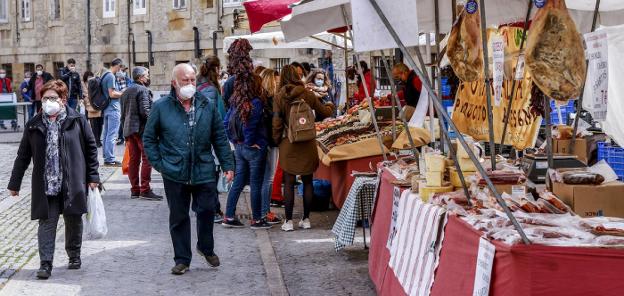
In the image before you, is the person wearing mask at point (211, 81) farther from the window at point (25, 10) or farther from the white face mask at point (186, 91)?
the window at point (25, 10)

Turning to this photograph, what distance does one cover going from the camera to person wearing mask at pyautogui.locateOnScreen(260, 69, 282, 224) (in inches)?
440

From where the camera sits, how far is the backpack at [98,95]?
1881 cm

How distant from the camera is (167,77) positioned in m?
37.8

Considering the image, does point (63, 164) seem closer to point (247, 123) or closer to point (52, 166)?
point (52, 166)

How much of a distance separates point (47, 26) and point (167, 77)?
27.0ft

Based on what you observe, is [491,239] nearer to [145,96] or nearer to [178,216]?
[178,216]

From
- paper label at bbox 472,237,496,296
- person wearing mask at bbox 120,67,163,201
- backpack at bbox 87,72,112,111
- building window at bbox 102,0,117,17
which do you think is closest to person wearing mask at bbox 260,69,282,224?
→ person wearing mask at bbox 120,67,163,201

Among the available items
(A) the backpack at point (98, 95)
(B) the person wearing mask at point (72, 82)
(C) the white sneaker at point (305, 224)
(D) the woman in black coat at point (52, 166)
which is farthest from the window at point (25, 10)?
(D) the woman in black coat at point (52, 166)

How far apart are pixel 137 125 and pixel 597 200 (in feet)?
29.5

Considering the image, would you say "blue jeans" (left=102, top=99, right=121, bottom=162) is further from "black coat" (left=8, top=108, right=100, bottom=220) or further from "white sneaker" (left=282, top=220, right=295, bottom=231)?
"black coat" (left=8, top=108, right=100, bottom=220)

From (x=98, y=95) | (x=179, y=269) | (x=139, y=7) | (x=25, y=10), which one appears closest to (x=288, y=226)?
(x=179, y=269)

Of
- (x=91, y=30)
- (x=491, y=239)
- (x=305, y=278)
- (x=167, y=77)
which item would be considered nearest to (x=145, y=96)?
(x=305, y=278)

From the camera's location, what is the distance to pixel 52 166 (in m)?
8.55

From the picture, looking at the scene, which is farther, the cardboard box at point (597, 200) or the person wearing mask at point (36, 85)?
the person wearing mask at point (36, 85)
